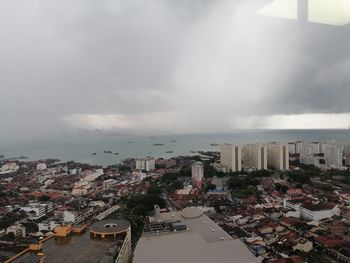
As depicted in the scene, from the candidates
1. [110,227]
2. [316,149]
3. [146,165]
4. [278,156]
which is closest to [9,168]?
[146,165]

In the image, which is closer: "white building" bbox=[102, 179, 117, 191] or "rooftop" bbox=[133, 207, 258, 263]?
"rooftop" bbox=[133, 207, 258, 263]

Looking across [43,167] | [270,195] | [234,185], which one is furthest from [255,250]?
[43,167]

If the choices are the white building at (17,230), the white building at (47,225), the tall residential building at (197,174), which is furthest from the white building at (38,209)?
the tall residential building at (197,174)

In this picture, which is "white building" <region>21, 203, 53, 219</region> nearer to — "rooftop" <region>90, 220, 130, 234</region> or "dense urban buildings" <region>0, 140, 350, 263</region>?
"dense urban buildings" <region>0, 140, 350, 263</region>

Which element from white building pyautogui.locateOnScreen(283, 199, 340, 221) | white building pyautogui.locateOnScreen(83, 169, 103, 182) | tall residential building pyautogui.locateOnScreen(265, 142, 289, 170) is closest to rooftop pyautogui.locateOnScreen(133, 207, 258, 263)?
white building pyautogui.locateOnScreen(283, 199, 340, 221)

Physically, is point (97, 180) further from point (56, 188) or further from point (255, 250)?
point (255, 250)

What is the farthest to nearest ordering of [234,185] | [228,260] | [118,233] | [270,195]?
[234,185] → [270,195] → [118,233] → [228,260]
